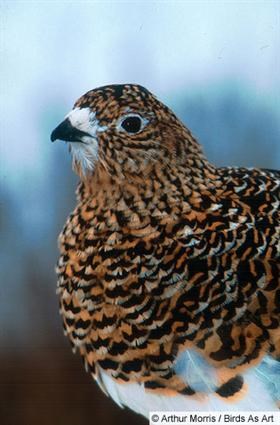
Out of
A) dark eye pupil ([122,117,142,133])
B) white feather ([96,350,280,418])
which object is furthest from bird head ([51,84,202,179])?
white feather ([96,350,280,418])

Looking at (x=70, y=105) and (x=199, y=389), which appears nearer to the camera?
(x=199, y=389)

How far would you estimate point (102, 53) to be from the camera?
1.28 m

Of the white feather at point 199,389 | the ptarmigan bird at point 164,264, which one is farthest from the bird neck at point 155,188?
the white feather at point 199,389

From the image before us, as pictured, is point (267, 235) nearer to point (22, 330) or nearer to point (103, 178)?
point (103, 178)

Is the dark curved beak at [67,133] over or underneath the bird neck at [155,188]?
over

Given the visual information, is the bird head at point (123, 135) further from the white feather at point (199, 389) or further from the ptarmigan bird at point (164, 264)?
the white feather at point (199, 389)

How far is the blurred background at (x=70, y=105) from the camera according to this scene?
49.6 inches

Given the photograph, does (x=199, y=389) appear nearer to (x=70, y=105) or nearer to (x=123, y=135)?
(x=123, y=135)

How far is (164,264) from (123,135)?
0.26 m

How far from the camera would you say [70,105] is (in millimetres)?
1267

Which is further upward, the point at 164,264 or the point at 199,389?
the point at 164,264

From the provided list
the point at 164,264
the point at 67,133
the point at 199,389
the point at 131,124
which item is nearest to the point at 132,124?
the point at 131,124

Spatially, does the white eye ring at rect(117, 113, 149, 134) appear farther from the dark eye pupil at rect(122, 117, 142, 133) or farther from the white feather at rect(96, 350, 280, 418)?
the white feather at rect(96, 350, 280, 418)

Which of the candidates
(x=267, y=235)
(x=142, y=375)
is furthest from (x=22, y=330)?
(x=267, y=235)
